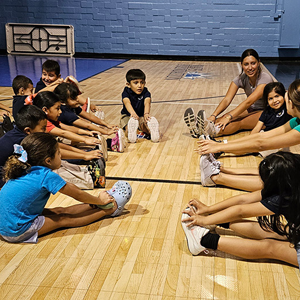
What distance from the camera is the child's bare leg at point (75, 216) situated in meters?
2.38

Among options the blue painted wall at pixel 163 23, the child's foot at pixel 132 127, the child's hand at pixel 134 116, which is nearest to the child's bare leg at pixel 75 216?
the child's foot at pixel 132 127

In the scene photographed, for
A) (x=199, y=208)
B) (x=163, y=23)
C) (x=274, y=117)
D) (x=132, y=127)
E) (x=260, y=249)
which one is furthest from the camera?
(x=163, y=23)

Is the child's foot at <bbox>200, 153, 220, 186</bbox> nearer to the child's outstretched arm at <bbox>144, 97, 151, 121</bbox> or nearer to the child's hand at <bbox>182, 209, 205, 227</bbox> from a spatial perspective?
the child's hand at <bbox>182, 209, 205, 227</bbox>

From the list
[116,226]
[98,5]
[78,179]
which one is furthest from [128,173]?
[98,5]

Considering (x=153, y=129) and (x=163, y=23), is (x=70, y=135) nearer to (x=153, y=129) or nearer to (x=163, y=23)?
(x=153, y=129)

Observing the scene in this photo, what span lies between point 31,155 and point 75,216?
49 centimetres

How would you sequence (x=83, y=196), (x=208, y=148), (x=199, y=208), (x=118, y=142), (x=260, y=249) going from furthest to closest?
(x=118, y=142)
(x=208, y=148)
(x=199, y=208)
(x=83, y=196)
(x=260, y=249)

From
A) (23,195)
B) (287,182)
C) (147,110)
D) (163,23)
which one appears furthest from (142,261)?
(163,23)

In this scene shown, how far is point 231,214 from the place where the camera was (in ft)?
6.96

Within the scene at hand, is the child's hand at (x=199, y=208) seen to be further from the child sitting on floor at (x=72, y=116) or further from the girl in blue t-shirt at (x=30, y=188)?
the child sitting on floor at (x=72, y=116)

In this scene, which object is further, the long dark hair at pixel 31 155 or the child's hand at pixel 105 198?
the child's hand at pixel 105 198

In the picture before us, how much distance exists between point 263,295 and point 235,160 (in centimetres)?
185

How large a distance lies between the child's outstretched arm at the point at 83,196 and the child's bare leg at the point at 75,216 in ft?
0.26

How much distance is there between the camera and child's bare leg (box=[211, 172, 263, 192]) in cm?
286
